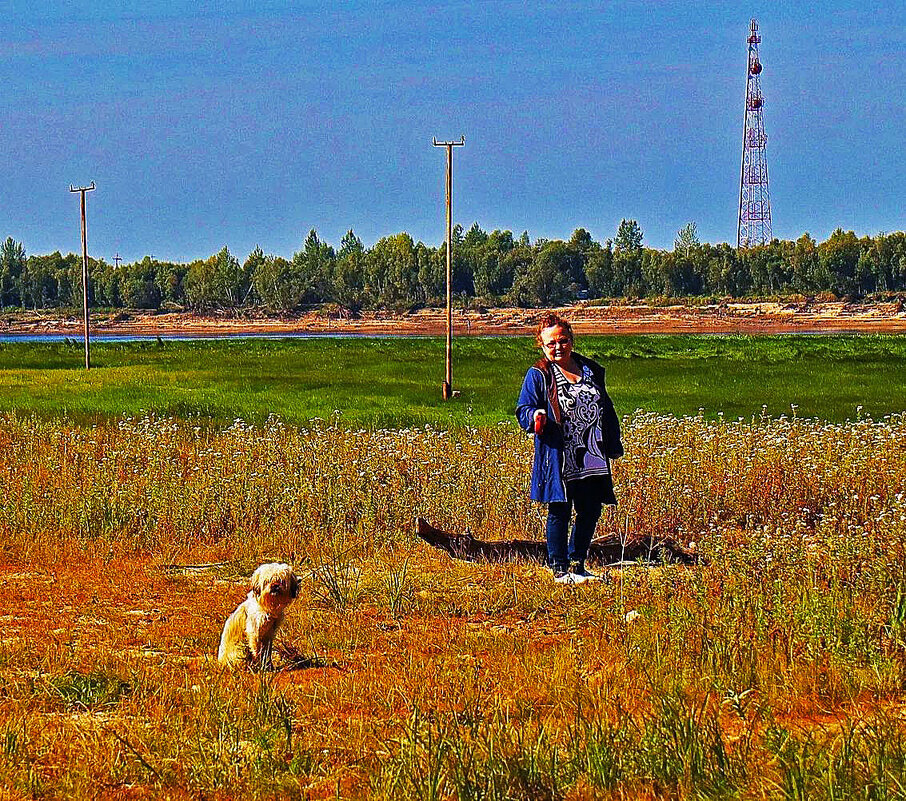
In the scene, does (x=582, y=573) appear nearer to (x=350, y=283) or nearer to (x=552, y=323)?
(x=552, y=323)

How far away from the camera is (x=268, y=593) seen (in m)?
6.55

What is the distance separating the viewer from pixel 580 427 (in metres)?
8.90

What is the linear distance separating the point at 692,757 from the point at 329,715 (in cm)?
201

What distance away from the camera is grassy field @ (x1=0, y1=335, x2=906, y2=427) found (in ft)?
91.0

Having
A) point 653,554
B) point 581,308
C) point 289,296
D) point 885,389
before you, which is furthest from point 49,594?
point 289,296

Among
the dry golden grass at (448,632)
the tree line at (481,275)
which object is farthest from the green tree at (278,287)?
the dry golden grass at (448,632)

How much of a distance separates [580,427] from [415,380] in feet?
101

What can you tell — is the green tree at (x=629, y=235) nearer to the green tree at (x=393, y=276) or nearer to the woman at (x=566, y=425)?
the green tree at (x=393, y=276)

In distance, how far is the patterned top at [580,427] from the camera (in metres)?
8.88

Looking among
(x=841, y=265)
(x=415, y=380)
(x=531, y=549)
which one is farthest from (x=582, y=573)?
(x=841, y=265)

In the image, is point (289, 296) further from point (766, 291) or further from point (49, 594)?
point (49, 594)

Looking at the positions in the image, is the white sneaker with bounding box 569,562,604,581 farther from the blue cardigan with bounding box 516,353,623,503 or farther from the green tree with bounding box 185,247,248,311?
the green tree with bounding box 185,247,248,311

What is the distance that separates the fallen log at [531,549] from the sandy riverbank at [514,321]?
8467 cm

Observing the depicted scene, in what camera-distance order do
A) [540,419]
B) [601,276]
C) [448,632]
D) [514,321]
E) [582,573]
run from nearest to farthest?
[448,632]
[540,419]
[582,573]
[514,321]
[601,276]
